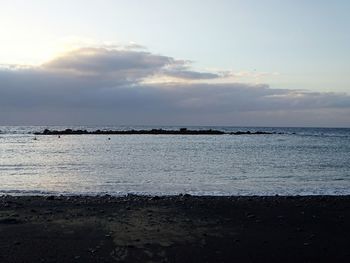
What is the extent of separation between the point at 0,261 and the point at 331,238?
7.34m

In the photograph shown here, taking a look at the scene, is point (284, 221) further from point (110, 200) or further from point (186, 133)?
point (186, 133)

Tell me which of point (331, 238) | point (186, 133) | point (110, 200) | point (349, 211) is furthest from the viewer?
point (186, 133)

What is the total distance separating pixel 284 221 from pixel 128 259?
549 cm

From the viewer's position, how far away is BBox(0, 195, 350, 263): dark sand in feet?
32.8

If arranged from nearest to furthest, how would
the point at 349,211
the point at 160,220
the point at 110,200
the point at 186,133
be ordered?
the point at 160,220 < the point at 349,211 < the point at 110,200 < the point at 186,133

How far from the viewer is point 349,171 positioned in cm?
3216

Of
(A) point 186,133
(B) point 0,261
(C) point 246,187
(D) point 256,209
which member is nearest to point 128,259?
(B) point 0,261

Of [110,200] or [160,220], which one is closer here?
[160,220]

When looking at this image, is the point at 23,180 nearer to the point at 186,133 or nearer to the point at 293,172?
the point at 293,172

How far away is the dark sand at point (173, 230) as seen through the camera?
9984 millimetres

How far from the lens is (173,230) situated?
39.8 ft

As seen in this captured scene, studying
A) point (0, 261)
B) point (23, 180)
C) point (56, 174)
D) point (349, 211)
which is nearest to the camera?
point (0, 261)

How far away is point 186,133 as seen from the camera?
133375mm

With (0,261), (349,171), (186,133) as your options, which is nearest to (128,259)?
(0,261)
